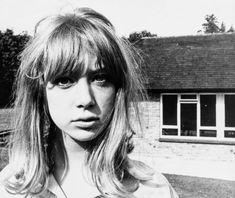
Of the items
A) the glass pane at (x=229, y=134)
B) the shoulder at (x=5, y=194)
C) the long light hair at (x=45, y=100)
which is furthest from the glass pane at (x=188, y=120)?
the shoulder at (x=5, y=194)

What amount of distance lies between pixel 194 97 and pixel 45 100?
11376 millimetres

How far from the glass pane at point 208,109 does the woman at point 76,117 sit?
11.2 m

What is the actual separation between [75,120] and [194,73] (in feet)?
38.9

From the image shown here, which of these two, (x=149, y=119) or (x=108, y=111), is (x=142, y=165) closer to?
(x=108, y=111)

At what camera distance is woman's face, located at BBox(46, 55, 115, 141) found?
61.2 inches

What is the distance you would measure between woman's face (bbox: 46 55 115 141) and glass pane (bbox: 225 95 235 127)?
11373 mm

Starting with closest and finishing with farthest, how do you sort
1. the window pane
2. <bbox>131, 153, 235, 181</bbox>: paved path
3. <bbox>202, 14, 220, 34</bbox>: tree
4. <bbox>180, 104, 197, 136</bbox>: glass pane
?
<bbox>131, 153, 235, 181</bbox>: paved path
<bbox>180, 104, 197, 136</bbox>: glass pane
the window pane
<bbox>202, 14, 220, 34</bbox>: tree

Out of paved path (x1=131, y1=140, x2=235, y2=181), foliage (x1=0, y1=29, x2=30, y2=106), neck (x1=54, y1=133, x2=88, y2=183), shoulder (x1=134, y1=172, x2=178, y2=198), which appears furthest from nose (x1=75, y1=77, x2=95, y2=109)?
foliage (x1=0, y1=29, x2=30, y2=106)

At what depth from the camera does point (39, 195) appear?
5.51 ft

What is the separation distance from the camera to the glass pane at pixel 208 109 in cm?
1251

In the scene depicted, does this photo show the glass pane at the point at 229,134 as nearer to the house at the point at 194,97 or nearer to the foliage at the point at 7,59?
the house at the point at 194,97

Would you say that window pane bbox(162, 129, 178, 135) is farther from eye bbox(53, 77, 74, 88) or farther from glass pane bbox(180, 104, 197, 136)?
eye bbox(53, 77, 74, 88)

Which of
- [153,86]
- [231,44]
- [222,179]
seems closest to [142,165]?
[222,179]

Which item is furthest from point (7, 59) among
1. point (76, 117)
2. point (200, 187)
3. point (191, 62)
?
point (76, 117)
